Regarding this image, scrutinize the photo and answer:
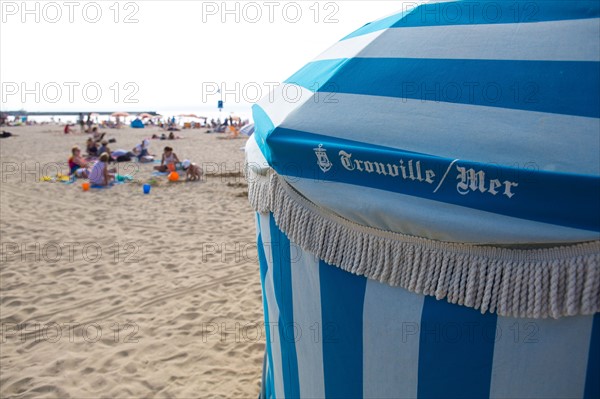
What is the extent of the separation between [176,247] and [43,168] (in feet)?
30.8

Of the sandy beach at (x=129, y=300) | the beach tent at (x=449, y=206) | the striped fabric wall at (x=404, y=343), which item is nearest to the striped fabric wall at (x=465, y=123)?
the beach tent at (x=449, y=206)

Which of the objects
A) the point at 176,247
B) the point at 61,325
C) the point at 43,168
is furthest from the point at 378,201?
the point at 43,168

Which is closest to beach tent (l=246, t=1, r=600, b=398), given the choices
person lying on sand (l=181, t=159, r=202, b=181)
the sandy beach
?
the sandy beach

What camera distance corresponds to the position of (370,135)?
130 cm

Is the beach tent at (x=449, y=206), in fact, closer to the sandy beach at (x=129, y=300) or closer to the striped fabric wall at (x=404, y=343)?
the striped fabric wall at (x=404, y=343)

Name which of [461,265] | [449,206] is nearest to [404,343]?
[461,265]

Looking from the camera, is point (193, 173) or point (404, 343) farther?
point (193, 173)

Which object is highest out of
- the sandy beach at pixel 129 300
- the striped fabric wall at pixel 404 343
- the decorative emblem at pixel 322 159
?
the decorative emblem at pixel 322 159

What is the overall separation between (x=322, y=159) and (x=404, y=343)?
23.1 inches

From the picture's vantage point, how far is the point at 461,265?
1171 millimetres

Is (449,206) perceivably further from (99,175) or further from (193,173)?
(193,173)

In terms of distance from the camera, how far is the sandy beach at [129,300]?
10.8 feet

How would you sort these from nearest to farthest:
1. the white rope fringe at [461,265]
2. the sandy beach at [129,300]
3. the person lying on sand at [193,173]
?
the white rope fringe at [461,265], the sandy beach at [129,300], the person lying on sand at [193,173]

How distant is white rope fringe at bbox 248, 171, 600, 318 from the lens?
1042 millimetres
